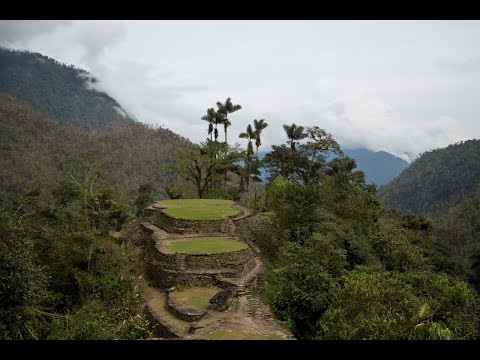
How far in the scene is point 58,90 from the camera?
12362cm

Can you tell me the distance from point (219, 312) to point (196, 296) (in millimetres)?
1916

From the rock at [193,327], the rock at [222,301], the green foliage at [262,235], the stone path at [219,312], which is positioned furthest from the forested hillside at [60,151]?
the rock at [193,327]

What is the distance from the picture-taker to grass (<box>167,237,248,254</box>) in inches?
638

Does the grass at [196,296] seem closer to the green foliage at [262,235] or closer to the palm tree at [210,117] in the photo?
the green foliage at [262,235]

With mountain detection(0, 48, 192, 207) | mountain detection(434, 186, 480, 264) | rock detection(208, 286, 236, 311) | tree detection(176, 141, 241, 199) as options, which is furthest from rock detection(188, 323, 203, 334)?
A: mountain detection(434, 186, 480, 264)

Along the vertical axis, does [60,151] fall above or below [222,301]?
Result: above

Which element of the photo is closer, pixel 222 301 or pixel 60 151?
pixel 222 301

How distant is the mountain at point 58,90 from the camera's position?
370 ft

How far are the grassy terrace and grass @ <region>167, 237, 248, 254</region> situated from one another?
6.02 feet

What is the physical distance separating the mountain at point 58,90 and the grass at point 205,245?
9830 centimetres

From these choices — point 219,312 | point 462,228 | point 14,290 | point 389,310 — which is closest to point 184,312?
point 219,312

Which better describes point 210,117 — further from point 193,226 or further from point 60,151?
point 60,151
